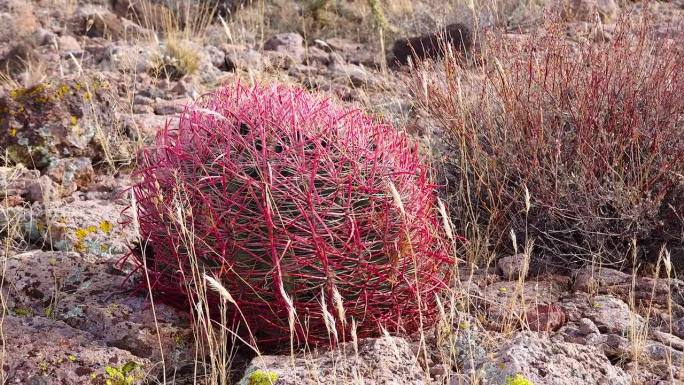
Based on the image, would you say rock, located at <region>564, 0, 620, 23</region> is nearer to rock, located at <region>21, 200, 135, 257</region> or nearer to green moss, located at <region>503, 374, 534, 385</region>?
rock, located at <region>21, 200, 135, 257</region>

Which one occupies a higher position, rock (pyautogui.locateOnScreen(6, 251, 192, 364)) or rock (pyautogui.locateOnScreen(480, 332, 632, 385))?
rock (pyautogui.locateOnScreen(6, 251, 192, 364))

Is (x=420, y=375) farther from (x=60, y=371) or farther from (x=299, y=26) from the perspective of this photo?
(x=299, y=26)

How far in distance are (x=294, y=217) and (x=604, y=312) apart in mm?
1575

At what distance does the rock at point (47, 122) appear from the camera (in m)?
5.12

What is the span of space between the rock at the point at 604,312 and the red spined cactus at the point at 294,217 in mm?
803

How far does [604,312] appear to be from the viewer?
369cm

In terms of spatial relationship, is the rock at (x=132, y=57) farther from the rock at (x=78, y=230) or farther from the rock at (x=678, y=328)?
the rock at (x=678, y=328)

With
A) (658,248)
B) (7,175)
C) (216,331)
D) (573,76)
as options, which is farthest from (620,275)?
(7,175)

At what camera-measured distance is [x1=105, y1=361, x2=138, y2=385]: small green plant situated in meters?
3.07

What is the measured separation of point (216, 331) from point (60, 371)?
0.62m

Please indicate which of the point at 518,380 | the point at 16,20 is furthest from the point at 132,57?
the point at 518,380

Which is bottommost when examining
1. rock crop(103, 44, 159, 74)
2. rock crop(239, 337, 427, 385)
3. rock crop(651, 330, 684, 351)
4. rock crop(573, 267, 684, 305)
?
rock crop(651, 330, 684, 351)

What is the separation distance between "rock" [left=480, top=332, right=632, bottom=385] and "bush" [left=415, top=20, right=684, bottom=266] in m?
1.07

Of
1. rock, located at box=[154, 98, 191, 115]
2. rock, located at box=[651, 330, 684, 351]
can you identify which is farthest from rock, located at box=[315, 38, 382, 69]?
rock, located at box=[651, 330, 684, 351]
